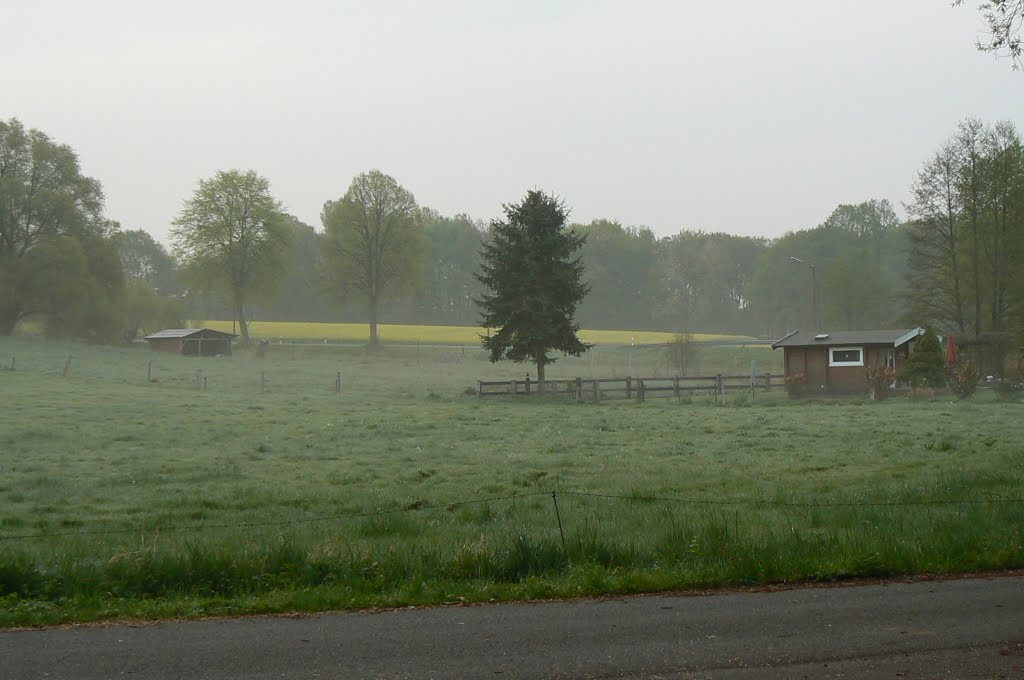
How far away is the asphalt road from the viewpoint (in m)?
6.77

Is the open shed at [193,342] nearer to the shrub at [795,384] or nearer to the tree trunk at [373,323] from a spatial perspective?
the tree trunk at [373,323]

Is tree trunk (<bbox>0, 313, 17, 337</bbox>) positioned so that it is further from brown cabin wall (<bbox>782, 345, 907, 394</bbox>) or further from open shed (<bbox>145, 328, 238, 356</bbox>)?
brown cabin wall (<bbox>782, 345, 907, 394</bbox>)

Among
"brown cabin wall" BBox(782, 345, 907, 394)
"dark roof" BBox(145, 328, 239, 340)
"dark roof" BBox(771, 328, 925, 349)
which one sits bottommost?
"brown cabin wall" BBox(782, 345, 907, 394)

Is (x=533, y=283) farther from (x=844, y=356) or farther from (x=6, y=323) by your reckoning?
(x=6, y=323)

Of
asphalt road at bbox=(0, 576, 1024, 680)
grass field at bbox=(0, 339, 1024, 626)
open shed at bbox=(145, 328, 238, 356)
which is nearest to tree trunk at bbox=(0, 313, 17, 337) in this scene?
open shed at bbox=(145, 328, 238, 356)

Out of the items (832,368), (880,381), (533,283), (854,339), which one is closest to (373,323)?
(533,283)

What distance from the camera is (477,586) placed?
9.12 m

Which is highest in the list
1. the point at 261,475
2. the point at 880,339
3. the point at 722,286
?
the point at 722,286

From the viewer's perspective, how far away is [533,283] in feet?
153

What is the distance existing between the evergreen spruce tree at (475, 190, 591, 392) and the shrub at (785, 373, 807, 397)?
31.6 ft

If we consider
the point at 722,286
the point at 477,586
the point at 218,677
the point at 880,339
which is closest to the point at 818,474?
the point at 477,586

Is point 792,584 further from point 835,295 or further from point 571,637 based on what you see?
point 835,295

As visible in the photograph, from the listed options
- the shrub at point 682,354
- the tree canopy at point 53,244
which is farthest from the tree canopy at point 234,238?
the shrub at point 682,354

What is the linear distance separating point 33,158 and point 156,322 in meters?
21.8
